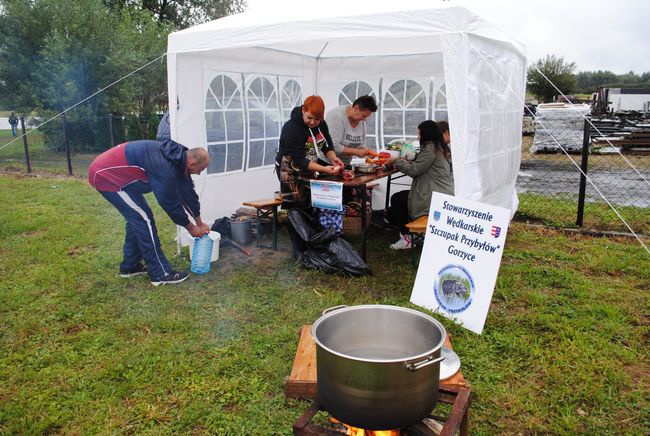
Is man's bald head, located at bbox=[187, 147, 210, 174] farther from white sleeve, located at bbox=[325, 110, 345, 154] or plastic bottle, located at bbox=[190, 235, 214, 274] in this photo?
white sleeve, located at bbox=[325, 110, 345, 154]

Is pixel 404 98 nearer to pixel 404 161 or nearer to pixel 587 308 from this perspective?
pixel 404 161

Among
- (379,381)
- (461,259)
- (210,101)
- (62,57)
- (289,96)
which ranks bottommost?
(461,259)

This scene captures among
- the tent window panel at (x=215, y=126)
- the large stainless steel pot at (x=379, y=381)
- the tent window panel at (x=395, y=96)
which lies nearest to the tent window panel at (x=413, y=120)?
the tent window panel at (x=395, y=96)

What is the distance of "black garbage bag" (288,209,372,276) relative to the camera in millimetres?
4824

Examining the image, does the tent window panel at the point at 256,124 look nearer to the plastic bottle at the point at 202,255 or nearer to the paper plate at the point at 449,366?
the plastic bottle at the point at 202,255

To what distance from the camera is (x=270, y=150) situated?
7.04 metres

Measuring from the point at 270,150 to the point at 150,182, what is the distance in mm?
2912

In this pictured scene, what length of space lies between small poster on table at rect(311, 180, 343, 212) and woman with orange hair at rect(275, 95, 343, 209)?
14 cm

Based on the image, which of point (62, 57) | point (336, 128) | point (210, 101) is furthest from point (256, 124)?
point (62, 57)

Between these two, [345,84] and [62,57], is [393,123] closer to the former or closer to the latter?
[345,84]

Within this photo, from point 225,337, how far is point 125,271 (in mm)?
1741

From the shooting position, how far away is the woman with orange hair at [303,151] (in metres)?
4.89

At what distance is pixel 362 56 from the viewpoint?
699 centimetres

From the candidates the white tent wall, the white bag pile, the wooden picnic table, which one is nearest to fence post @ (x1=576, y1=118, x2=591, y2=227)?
the white tent wall
